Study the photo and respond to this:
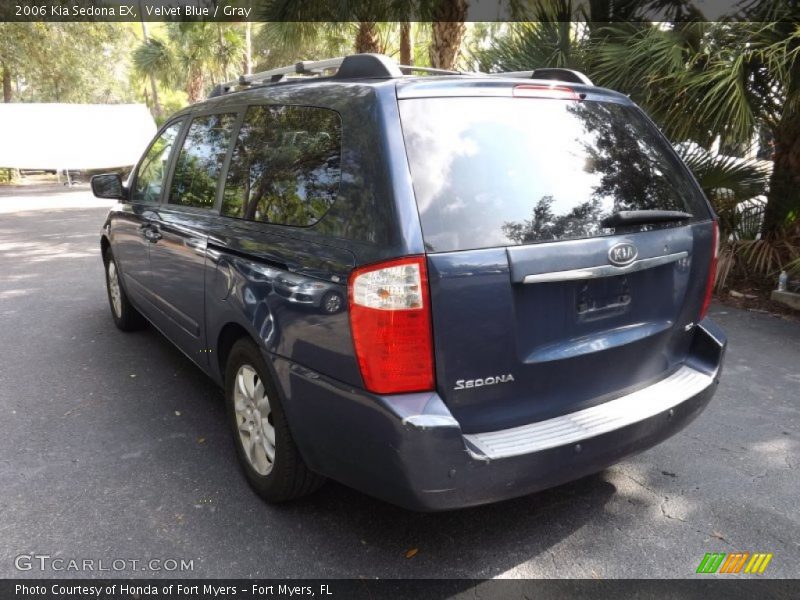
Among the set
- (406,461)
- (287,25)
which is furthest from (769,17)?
(287,25)

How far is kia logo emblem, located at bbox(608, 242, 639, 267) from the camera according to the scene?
2.40 m

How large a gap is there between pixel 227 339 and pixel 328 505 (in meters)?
0.93

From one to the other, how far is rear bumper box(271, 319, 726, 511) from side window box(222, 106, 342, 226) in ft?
2.12

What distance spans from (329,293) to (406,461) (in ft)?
2.09

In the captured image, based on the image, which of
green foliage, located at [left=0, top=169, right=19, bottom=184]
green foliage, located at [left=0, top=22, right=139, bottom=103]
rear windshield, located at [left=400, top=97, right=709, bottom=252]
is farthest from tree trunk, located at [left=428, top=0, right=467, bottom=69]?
green foliage, located at [left=0, top=22, right=139, bottom=103]

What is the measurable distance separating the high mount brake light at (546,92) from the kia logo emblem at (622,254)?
672mm

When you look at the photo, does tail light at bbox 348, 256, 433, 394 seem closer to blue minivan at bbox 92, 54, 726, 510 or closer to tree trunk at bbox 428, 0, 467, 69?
blue minivan at bbox 92, 54, 726, 510

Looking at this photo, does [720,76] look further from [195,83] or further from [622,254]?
[195,83]

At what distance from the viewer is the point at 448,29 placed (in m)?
9.81

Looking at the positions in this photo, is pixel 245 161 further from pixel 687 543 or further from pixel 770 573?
pixel 770 573

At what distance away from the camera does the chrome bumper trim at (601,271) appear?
2248mm

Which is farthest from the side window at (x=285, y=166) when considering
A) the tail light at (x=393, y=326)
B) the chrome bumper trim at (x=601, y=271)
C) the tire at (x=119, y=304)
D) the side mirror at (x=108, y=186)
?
the tire at (x=119, y=304)

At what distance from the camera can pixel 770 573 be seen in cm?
247

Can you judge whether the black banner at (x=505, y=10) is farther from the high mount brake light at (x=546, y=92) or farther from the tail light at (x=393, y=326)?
the tail light at (x=393, y=326)
